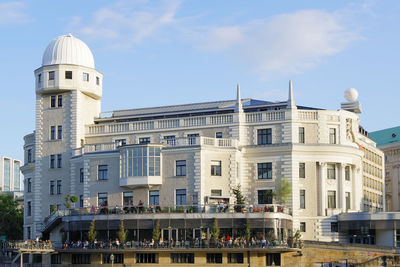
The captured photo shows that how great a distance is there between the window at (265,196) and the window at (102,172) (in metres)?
17.0

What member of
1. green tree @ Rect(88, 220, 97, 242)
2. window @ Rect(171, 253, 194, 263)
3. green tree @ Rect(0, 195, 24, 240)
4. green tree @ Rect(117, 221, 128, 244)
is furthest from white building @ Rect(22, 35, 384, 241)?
green tree @ Rect(0, 195, 24, 240)

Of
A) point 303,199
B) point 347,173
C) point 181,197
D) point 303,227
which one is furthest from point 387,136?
point 181,197

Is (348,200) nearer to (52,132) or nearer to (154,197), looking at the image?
(154,197)

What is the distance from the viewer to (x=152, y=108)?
3602 inches

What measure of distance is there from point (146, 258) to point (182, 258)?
3.64 m

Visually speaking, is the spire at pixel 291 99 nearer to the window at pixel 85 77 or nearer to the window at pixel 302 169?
the window at pixel 302 169

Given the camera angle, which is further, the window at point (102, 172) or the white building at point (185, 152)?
the window at point (102, 172)

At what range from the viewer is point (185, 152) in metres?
77.4

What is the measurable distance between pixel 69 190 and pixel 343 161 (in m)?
31.5

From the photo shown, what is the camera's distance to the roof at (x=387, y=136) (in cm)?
12374

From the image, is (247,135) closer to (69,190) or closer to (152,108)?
(152,108)

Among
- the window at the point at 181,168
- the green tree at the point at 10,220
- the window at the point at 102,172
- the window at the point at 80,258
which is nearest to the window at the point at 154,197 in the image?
the window at the point at 181,168

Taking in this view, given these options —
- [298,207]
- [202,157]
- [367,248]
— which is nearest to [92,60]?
[202,157]

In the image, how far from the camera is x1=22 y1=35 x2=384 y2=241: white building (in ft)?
255
